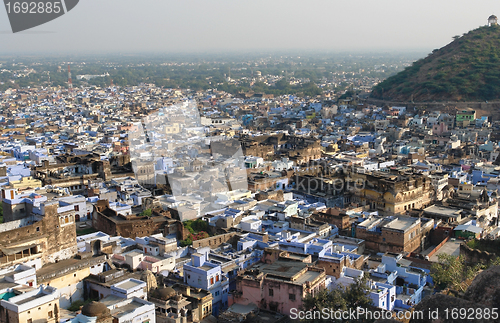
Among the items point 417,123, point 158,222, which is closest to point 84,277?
point 158,222

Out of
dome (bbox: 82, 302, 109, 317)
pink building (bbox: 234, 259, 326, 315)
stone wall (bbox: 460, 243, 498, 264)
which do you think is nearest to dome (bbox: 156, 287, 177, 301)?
dome (bbox: 82, 302, 109, 317)

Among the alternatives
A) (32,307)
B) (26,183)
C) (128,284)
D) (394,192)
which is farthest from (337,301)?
(26,183)

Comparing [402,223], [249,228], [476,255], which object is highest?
[249,228]

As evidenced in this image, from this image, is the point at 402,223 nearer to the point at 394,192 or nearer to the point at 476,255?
the point at 394,192

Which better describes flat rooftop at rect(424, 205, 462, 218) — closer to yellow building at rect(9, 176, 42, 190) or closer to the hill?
yellow building at rect(9, 176, 42, 190)

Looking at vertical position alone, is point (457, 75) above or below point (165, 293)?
above
